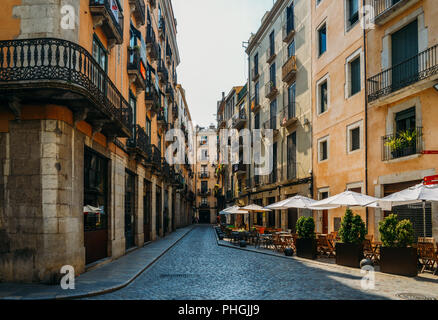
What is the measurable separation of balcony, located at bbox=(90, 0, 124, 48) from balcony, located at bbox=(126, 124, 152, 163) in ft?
15.4

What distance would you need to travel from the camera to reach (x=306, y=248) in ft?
53.6

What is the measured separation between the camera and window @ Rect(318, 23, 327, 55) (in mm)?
23141

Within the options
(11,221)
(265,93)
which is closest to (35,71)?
(11,221)

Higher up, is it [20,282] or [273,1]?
[273,1]

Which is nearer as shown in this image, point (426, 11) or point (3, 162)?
point (3, 162)

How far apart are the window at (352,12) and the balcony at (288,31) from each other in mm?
7325

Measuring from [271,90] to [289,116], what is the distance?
4521 millimetres

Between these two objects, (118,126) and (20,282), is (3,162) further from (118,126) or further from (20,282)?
(118,126)

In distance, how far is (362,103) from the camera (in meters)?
18.2

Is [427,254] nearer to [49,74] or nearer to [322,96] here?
[49,74]

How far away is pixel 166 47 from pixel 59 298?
30.2m

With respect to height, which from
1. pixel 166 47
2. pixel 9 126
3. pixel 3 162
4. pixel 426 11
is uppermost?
pixel 166 47

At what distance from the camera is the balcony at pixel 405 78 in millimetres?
13953
